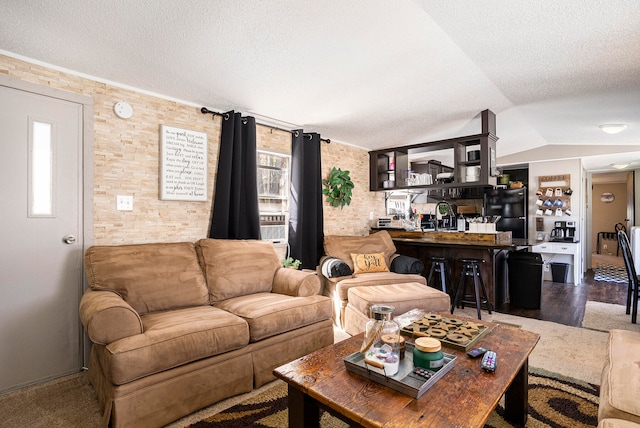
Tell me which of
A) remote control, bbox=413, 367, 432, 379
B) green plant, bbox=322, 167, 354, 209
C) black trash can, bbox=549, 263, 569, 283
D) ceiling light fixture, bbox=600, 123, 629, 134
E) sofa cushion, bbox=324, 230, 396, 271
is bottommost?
black trash can, bbox=549, 263, 569, 283

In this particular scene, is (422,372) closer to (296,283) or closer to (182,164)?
(296,283)

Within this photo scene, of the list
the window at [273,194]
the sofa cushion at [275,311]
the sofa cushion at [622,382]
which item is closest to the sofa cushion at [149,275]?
the sofa cushion at [275,311]

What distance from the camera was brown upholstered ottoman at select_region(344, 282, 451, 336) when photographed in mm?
3015

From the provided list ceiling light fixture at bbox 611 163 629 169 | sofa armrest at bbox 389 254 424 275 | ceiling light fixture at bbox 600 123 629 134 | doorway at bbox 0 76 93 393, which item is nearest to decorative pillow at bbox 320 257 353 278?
sofa armrest at bbox 389 254 424 275

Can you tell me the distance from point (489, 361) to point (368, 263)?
244 cm

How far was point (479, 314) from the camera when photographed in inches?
150

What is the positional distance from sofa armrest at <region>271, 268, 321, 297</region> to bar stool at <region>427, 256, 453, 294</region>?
6.27 feet

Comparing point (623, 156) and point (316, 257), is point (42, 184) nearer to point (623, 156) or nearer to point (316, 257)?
point (316, 257)

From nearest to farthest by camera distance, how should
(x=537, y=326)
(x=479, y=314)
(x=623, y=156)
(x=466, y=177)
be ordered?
1. (x=537, y=326)
2. (x=479, y=314)
3. (x=466, y=177)
4. (x=623, y=156)

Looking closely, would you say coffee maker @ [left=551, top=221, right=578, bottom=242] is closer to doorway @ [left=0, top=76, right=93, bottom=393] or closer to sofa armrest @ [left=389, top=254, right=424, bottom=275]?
sofa armrest @ [left=389, top=254, right=424, bottom=275]

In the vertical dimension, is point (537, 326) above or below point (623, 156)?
below

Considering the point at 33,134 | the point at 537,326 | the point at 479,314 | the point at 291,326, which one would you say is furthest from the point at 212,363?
the point at 537,326

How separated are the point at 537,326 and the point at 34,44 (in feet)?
16.4

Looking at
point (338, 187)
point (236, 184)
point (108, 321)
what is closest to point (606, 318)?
point (338, 187)
